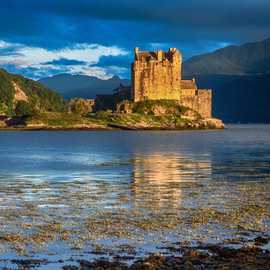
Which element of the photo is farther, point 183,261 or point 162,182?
point 162,182

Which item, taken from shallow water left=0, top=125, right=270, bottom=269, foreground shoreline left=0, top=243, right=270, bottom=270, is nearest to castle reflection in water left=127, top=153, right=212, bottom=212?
shallow water left=0, top=125, right=270, bottom=269

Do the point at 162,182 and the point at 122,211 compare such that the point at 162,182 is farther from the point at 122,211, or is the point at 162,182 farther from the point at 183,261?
the point at 183,261

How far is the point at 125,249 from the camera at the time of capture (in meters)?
25.4

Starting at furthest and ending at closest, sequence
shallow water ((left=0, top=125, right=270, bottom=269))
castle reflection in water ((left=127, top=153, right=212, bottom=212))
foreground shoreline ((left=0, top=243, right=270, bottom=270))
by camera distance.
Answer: castle reflection in water ((left=127, top=153, right=212, bottom=212)), shallow water ((left=0, top=125, right=270, bottom=269)), foreground shoreline ((left=0, top=243, right=270, bottom=270))

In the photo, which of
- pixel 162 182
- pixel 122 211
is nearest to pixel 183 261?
pixel 122 211

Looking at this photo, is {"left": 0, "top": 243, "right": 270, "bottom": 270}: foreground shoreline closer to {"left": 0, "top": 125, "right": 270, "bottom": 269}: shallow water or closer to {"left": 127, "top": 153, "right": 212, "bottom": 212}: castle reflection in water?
{"left": 0, "top": 125, "right": 270, "bottom": 269}: shallow water

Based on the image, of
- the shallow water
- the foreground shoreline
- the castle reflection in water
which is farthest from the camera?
the castle reflection in water

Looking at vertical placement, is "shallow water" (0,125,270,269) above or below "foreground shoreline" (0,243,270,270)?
below

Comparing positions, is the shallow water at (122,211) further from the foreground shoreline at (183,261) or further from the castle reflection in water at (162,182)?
the foreground shoreline at (183,261)

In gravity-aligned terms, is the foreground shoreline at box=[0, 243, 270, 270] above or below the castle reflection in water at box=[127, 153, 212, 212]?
above

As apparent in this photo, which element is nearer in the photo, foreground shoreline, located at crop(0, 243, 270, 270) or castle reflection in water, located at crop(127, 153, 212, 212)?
foreground shoreline, located at crop(0, 243, 270, 270)

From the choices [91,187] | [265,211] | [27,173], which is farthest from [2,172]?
[265,211]

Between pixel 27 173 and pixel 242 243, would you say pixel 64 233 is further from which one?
pixel 27 173

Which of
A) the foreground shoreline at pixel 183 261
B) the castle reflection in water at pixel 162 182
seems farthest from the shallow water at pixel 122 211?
the foreground shoreline at pixel 183 261
